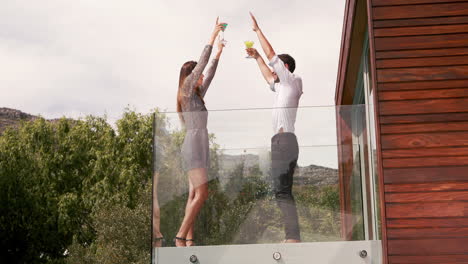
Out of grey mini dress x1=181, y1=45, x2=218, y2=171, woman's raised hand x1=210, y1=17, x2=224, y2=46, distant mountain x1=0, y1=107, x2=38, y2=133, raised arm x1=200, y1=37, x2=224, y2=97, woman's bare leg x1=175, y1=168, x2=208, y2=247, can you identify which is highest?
distant mountain x1=0, y1=107, x2=38, y2=133

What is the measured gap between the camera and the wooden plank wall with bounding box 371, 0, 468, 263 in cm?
496

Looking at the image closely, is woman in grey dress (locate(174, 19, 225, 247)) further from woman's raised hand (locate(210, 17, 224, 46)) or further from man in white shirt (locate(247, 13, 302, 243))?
man in white shirt (locate(247, 13, 302, 243))

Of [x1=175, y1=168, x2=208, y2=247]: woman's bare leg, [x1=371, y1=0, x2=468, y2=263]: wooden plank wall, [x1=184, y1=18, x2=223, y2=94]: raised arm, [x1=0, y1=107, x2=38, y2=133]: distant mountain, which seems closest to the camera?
[x1=371, y1=0, x2=468, y2=263]: wooden plank wall

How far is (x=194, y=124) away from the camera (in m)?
6.21

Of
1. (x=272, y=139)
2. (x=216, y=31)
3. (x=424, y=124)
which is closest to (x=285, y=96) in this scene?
(x=272, y=139)

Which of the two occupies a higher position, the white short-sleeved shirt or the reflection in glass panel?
the white short-sleeved shirt

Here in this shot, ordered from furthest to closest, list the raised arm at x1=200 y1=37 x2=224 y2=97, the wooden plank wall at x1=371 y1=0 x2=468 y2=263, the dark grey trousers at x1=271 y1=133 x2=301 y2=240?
1. the raised arm at x1=200 y1=37 x2=224 y2=97
2. the dark grey trousers at x1=271 y1=133 x2=301 y2=240
3. the wooden plank wall at x1=371 y1=0 x2=468 y2=263

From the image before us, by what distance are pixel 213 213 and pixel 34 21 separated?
140 feet

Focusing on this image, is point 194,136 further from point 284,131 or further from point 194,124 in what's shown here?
point 284,131

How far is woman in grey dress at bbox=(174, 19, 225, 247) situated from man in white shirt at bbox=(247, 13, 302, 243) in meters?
0.58

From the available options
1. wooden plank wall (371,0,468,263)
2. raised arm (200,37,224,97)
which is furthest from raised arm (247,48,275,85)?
wooden plank wall (371,0,468,263)

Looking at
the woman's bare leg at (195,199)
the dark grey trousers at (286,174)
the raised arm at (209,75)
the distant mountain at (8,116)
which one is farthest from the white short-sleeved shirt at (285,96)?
the distant mountain at (8,116)

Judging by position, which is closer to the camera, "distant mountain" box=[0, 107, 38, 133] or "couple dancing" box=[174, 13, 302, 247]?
"couple dancing" box=[174, 13, 302, 247]

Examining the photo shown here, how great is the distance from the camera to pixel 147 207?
22.8 metres
